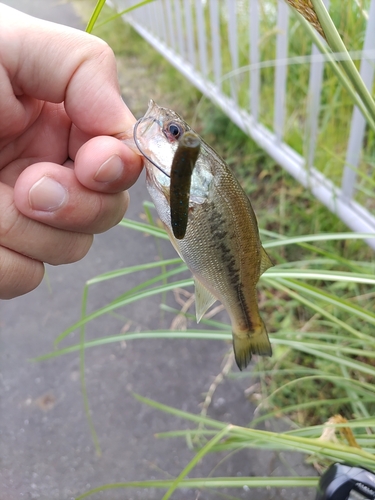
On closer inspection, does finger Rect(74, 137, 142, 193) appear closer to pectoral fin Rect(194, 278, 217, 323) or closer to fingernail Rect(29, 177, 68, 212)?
fingernail Rect(29, 177, 68, 212)

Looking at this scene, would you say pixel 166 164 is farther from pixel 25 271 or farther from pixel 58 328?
pixel 58 328

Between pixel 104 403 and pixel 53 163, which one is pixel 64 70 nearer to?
pixel 53 163

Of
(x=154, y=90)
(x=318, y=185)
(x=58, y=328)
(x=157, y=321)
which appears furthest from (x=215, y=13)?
(x=58, y=328)

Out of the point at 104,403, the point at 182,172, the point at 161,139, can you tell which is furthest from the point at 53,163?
the point at 104,403

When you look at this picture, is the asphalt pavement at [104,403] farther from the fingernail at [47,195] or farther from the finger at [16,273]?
the fingernail at [47,195]

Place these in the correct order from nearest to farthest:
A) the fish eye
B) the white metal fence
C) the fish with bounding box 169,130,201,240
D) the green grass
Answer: the fish with bounding box 169,130,201,240 → the fish eye → the green grass → the white metal fence

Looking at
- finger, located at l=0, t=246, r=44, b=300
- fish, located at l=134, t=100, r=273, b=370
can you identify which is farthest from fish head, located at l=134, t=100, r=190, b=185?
finger, located at l=0, t=246, r=44, b=300
